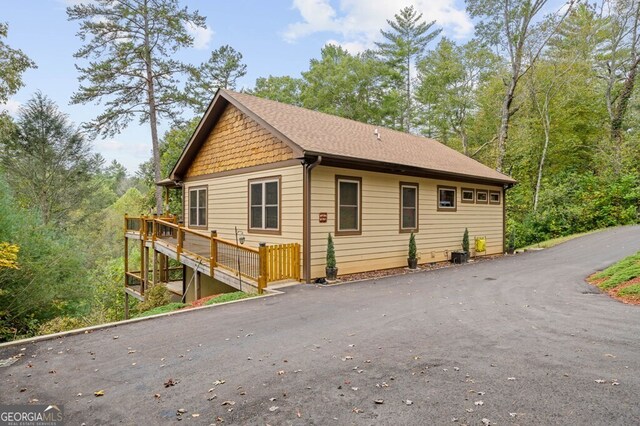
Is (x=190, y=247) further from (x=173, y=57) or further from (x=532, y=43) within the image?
(x=532, y=43)

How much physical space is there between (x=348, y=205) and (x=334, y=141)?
77.8 inches

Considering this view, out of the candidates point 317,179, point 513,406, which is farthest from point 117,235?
point 513,406

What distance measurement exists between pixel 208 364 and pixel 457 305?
4.67 metres

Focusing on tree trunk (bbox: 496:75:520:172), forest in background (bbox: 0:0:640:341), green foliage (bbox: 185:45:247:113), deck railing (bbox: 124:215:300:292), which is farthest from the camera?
green foliage (bbox: 185:45:247:113)

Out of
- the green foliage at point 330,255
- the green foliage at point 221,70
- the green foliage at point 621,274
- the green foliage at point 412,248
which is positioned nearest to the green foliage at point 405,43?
the green foliage at point 221,70

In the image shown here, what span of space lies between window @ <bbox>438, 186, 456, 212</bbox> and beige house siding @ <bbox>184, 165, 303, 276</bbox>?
19.4 ft

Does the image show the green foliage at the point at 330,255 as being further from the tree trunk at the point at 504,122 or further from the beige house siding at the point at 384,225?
the tree trunk at the point at 504,122

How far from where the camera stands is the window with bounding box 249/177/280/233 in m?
10.2

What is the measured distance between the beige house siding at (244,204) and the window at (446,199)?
5903 mm

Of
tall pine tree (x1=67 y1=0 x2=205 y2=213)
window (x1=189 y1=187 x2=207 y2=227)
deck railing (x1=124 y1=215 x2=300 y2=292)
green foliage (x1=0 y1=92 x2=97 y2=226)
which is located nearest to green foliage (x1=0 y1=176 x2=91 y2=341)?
deck railing (x1=124 y1=215 x2=300 y2=292)

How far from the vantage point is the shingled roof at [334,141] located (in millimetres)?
9578

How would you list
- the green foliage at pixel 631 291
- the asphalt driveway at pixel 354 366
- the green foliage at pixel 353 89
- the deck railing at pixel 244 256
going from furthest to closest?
the green foliage at pixel 353 89, the deck railing at pixel 244 256, the green foliage at pixel 631 291, the asphalt driveway at pixel 354 366

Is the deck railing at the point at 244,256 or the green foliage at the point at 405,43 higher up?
the green foliage at the point at 405,43

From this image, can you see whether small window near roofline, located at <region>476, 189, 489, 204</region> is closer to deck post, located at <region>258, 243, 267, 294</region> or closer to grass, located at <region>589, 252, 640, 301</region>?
grass, located at <region>589, 252, 640, 301</region>
